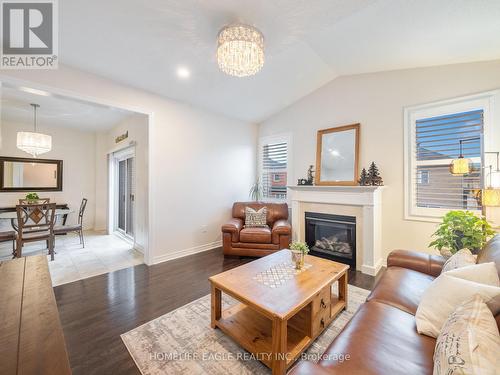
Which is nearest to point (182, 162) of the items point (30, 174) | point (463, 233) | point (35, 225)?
point (35, 225)

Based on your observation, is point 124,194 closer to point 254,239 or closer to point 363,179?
point 254,239

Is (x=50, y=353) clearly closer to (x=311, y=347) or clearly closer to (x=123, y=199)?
(x=311, y=347)

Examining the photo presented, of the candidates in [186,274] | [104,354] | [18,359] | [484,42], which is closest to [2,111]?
[186,274]

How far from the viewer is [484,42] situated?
231 centimetres

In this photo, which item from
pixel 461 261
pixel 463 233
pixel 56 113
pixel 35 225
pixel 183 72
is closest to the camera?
pixel 461 261

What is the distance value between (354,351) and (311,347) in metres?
0.73

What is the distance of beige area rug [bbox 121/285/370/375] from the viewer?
4.91ft

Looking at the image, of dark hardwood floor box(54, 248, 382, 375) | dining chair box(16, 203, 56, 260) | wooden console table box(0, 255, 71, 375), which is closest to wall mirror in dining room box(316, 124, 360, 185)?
dark hardwood floor box(54, 248, 382, 375)

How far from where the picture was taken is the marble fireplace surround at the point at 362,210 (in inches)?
123

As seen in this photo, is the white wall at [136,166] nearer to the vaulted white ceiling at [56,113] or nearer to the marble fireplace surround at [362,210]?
the vaulted white ceiling at [56,113]

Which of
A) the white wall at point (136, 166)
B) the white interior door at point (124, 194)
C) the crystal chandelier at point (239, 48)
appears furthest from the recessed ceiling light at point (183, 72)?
the white interior door at point (124, 194)

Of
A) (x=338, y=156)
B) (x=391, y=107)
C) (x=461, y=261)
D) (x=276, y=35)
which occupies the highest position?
(x=276, y=35)

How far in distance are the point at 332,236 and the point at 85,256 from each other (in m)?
4.42

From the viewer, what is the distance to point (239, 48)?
203cm
